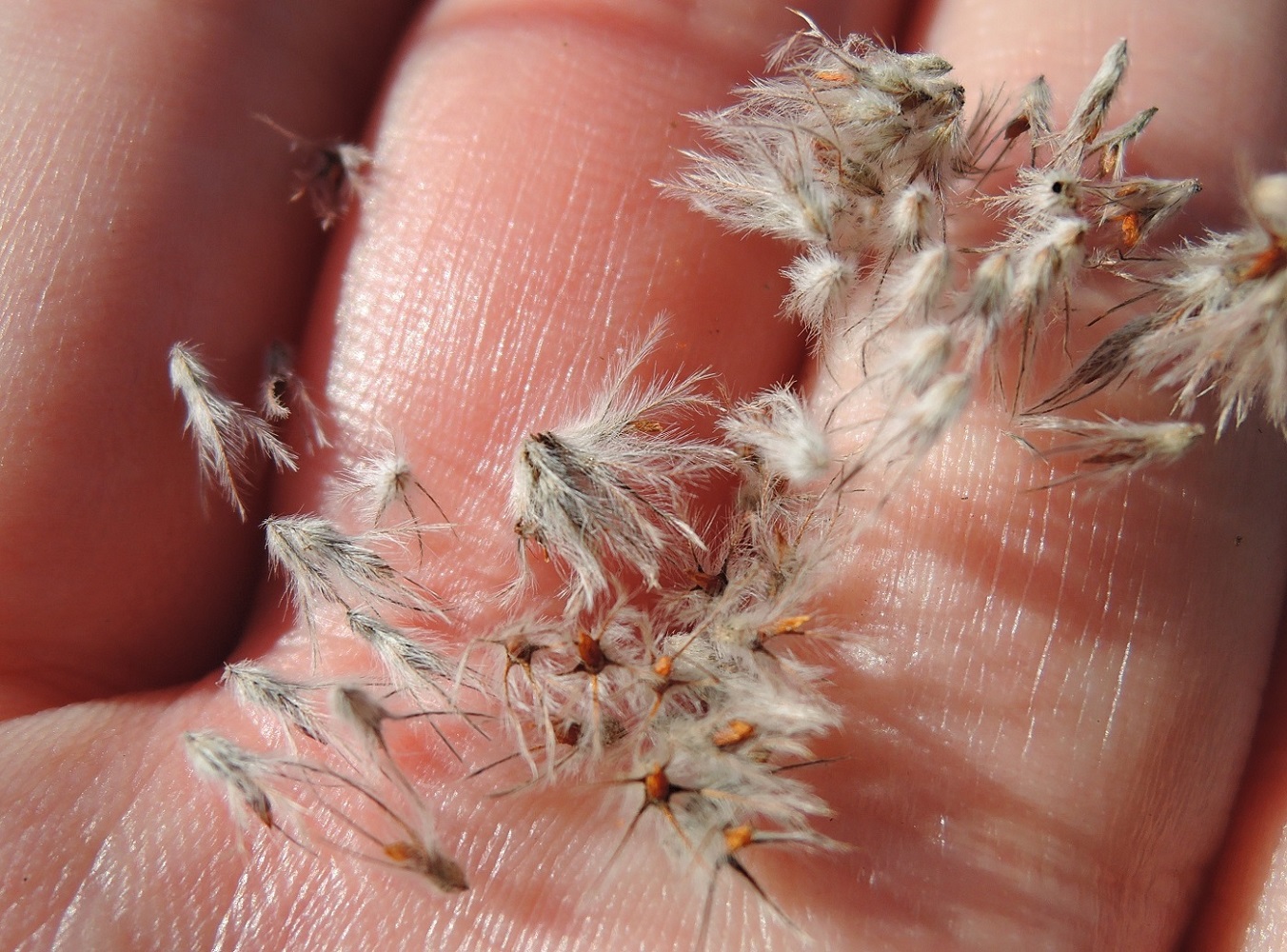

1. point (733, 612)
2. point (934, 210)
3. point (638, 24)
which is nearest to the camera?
point (733, 612)

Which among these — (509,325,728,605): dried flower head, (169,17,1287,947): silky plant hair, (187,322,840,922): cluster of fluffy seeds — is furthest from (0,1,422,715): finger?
(509,325,728,605): dried flower head

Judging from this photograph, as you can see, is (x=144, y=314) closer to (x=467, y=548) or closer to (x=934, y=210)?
(x=467, y=548)

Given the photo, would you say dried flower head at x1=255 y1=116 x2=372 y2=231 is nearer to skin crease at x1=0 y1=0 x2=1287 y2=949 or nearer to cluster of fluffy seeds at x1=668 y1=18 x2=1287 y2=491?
skin crease at x1=0 y1=0 x2=1287 y2=949

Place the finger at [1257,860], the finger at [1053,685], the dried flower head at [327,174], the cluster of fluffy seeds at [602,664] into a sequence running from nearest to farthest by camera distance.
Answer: the cluster of fluffy seeds at [602,664] < the finger at [1053,685] < the finger at [1257,860] < the dried flower head at [327,174]

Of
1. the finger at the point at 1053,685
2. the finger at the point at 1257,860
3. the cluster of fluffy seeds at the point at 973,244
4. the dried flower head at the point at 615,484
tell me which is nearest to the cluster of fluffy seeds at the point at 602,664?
the dried flower head at the point at 615,484

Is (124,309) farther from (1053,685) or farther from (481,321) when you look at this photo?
(1053,685)

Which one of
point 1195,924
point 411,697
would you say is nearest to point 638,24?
point 411,697

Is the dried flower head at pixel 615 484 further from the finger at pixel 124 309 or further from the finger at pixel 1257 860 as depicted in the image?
the finger at pixel 1257 860
